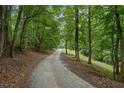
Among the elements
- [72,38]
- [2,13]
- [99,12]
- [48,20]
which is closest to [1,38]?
[2,13]

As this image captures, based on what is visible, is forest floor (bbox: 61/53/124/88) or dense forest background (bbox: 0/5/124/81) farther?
dense forest background (bbox: 0/5/124/81)

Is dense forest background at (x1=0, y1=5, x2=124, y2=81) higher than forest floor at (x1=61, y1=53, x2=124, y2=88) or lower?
higher

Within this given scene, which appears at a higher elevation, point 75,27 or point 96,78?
point 75,27

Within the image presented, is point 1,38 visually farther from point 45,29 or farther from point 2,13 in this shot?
point 45,29

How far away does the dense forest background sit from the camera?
62.3 ft

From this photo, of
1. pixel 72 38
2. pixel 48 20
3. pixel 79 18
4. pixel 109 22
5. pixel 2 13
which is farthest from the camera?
pixel 72 38

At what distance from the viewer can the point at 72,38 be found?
1978 inches

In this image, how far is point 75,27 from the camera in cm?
3656

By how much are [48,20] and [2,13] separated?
1614 cm

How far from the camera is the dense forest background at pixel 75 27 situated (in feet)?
62.3

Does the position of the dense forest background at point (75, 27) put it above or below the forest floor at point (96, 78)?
above

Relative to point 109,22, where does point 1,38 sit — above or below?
below

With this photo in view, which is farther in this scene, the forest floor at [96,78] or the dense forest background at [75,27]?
the dense forest background at [75,27]

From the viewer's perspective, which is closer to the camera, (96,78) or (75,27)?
(96,78)
